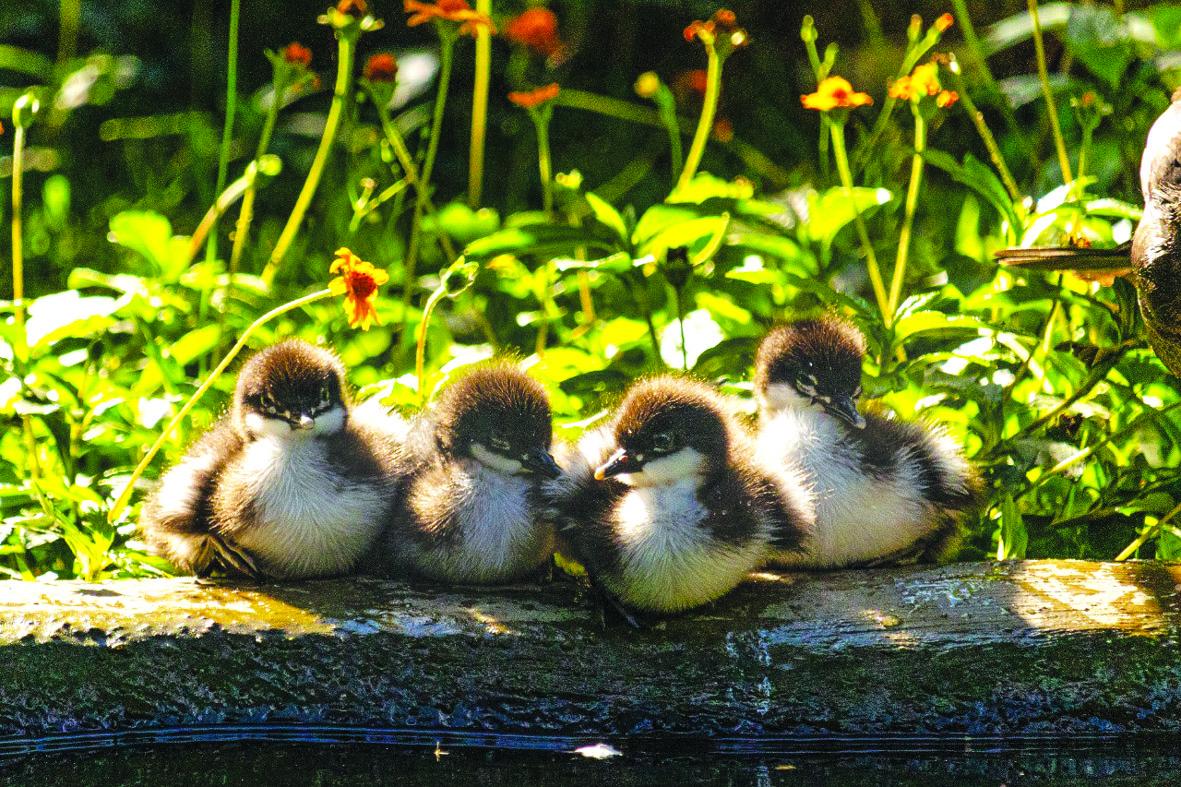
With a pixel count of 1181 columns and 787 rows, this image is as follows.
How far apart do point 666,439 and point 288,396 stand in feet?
2.98

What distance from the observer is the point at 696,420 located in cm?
320

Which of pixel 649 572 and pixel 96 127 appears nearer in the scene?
pixel 649 572

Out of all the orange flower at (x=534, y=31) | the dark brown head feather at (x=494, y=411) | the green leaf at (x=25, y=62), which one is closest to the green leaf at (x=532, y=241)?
the dark brown head feather at (x=494, y=411)

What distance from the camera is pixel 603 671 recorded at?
10.2ft

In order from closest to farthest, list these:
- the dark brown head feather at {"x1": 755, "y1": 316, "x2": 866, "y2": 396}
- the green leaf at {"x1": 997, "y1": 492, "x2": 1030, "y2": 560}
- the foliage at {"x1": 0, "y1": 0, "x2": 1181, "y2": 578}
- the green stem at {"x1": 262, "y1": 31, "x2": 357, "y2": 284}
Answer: the dark brown head feather at {"x1": 755, "y1": 316, "x2": 866, "y2": 396}, the green leaf at {"x1": 997, "y1": 492, "x2": 1030, "y2": 560}, the foliage at {"x1": 0, "y1": 0, "x2": 1181, "y2": 578}, the green stem at {"x1": 262, "y1": 31, "x2": 357, "y2": 284}

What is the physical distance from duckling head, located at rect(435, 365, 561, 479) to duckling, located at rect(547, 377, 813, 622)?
5.9 inches

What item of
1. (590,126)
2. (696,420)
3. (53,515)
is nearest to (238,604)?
(53,515)

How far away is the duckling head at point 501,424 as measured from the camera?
134 inches

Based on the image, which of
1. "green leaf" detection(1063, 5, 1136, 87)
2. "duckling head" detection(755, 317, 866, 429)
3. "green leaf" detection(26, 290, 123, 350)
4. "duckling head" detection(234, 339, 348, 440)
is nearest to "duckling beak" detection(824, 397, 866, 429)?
"duckling head" detection(755, 317, 866, 429)

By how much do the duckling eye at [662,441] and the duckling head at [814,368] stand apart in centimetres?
53

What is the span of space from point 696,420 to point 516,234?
1.05 metres

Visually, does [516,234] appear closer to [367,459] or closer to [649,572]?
[367,459]

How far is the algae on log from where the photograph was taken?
3.10 metres

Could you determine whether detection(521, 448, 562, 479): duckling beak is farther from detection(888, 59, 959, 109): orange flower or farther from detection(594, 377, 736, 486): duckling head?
detection(888, 59, 959, 109): orange flower
